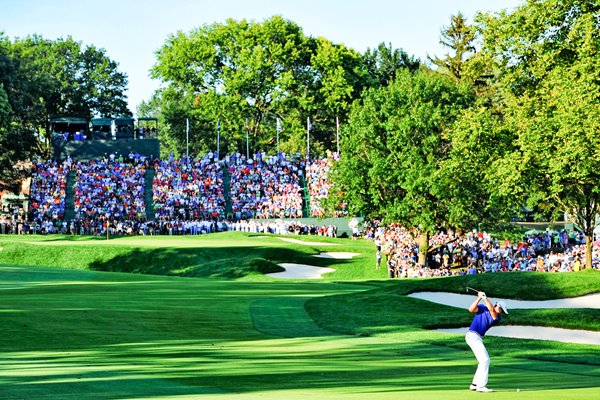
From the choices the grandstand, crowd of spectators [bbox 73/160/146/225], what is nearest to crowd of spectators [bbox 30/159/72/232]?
the grandstand

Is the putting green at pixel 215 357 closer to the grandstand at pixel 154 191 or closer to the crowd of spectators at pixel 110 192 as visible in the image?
the grandstand at pixel 154 191

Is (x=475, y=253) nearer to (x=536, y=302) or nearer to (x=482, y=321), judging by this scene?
(x=536, y=302)

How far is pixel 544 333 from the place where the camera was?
2517cm

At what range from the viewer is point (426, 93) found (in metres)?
58.7

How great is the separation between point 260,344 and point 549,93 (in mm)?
18547

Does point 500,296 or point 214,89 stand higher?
point 214,89

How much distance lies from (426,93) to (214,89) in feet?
176

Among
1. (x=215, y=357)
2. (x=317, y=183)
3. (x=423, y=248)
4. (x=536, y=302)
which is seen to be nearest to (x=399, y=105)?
(x=423, y=248)

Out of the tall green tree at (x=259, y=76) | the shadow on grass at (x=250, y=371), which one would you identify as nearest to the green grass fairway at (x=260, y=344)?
the shadow on grass at (x=250, y=371)

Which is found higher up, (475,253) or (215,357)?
(475,253)

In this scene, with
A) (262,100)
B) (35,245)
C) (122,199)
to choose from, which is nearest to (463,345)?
(35,245)

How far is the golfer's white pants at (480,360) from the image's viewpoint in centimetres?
1565

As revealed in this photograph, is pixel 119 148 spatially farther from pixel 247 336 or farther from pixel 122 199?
pixel 247 336

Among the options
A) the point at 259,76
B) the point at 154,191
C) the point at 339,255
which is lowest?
the point at 339,255
